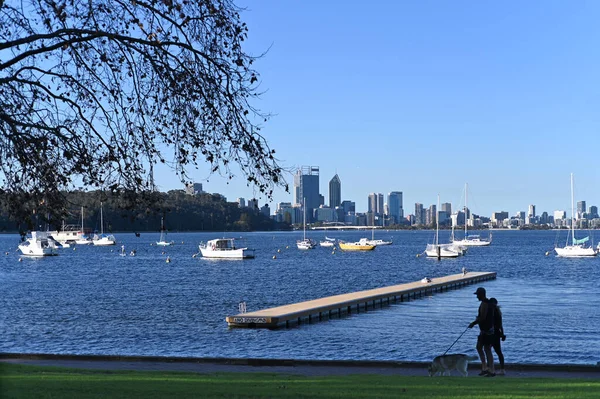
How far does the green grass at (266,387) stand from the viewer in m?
13.8

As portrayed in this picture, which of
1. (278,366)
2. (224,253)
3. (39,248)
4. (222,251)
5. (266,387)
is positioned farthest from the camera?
(39,248)

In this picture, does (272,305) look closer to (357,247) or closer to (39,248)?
(39,248)

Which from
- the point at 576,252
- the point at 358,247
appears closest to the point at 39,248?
the point at 358,247

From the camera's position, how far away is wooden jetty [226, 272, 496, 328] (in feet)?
122

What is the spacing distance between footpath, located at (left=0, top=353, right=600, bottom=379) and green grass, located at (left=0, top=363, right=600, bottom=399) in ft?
10.0

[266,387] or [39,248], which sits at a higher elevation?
[266,387]

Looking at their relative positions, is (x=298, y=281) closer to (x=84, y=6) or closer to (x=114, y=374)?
(x=114, y=374)

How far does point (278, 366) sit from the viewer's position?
874 inches

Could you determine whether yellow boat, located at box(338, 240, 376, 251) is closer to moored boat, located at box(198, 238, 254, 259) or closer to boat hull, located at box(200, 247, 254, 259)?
moored boat, located at box(198, 238, 254, 259)

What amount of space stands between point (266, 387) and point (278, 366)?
708cm

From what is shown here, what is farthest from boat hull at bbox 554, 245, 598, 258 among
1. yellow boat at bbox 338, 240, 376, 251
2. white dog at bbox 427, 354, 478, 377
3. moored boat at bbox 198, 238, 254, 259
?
white dog at bbox 427, 354, 478, 377

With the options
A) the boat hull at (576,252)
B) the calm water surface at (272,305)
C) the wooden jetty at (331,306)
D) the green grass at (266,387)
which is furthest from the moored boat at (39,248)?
the green grass at (266,387)

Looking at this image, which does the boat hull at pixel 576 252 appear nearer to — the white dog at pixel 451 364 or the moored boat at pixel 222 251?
the moored boat at pixel 222 251

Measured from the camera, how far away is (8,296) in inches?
2403
